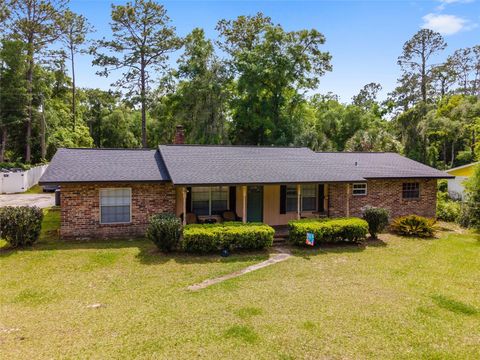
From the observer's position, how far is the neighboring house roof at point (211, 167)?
12688 millimetres

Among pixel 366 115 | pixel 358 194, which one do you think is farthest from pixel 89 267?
pixel 366 115

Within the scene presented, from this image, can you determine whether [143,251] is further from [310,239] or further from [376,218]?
[376,218]

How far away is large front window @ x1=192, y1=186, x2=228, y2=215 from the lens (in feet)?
47.4

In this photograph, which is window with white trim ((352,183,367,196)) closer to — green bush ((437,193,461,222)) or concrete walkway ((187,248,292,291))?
green bush ((437,193,461,222))

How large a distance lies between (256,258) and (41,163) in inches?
1165

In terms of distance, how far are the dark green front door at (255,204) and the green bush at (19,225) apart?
8.00m

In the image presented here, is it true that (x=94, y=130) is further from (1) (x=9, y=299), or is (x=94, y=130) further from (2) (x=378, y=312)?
(2) (x=378, y=312)

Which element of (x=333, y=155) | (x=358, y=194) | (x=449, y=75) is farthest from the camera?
(x=449, y=75)

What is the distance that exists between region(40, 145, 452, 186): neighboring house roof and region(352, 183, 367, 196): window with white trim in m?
0.60

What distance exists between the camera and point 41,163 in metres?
32.8

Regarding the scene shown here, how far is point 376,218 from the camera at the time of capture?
1350 cm

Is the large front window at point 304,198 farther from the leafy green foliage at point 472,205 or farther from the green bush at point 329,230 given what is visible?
the leafy green foliage at point 472,205

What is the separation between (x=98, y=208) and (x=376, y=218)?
424 inches

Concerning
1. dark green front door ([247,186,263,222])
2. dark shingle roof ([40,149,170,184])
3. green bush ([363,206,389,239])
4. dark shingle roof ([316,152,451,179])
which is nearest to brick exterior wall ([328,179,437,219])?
dark shingle roof ([316,152,451,179])
